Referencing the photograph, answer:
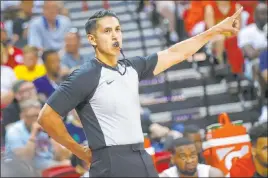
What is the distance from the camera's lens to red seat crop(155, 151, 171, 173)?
7.30 m

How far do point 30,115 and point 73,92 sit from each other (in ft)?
11.2

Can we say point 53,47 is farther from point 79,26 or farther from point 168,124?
point 168,124

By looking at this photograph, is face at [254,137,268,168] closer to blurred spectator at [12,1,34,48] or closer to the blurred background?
the blurred background

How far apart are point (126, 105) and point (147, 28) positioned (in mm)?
7229

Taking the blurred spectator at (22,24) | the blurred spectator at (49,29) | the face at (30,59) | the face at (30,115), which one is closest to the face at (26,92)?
the face at (30,115)

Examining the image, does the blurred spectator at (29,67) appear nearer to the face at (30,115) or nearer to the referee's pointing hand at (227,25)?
the face at (30,115)

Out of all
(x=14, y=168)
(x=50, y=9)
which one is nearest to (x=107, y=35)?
(x=14, y=168)

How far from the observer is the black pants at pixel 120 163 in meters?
4.17

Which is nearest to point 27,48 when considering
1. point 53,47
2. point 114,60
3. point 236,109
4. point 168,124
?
point 53,47

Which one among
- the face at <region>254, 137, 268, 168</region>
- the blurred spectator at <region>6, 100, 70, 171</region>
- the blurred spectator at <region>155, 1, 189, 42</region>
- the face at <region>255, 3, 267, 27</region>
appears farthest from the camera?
the blurred spectator at <region>155, 1, 189, 42</region>

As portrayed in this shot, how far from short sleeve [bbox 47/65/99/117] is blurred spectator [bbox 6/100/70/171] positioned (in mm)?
2987

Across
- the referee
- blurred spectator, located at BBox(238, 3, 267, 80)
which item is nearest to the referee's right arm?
the referee

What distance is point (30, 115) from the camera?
7.45 meters

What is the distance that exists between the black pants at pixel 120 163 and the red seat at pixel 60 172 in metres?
2.60
